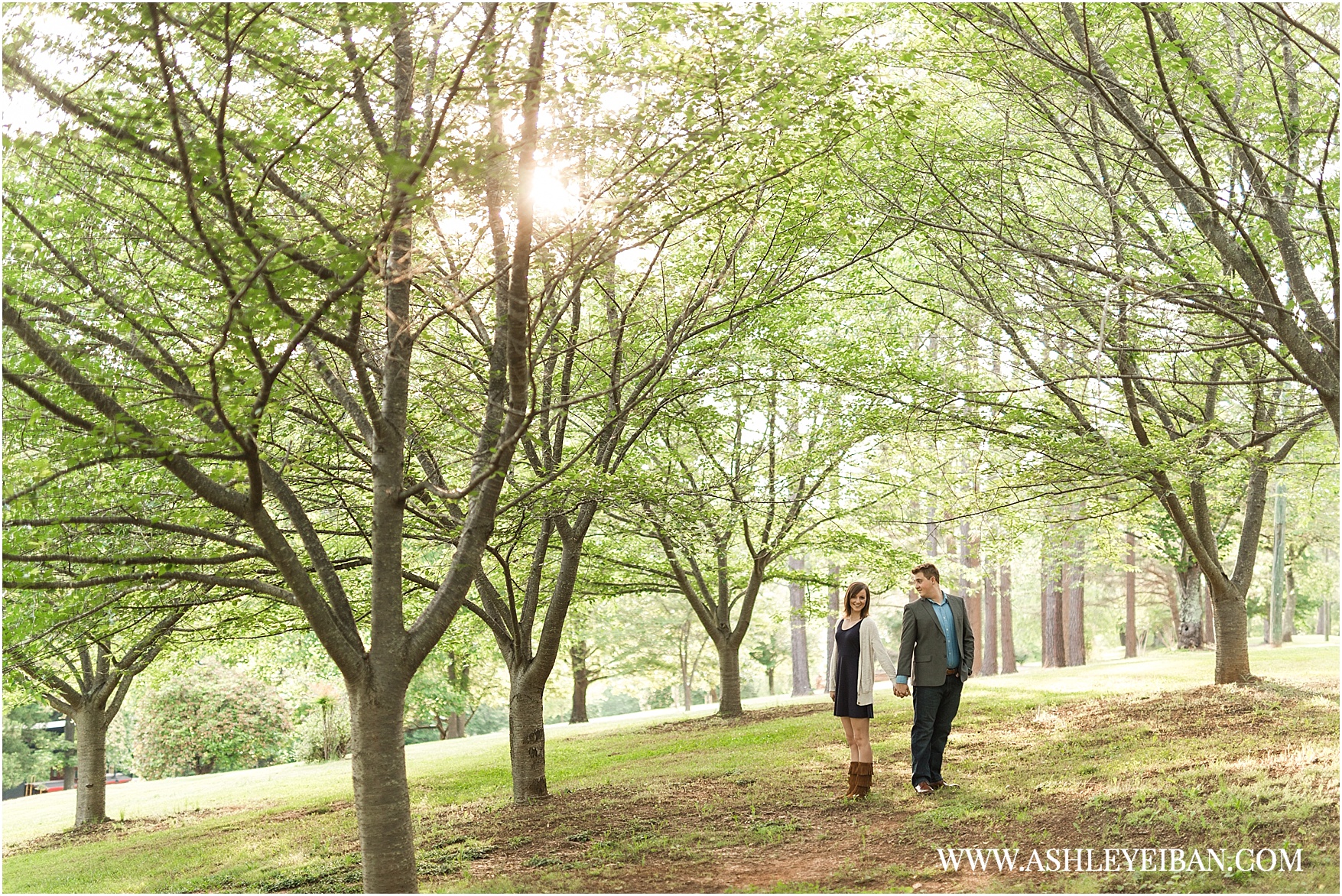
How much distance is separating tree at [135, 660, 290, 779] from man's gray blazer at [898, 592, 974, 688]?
73.3 ft

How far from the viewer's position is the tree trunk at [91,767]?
14.5 metres

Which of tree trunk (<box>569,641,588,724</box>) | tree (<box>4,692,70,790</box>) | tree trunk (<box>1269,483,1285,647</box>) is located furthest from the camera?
tree (<box>4,692,70,790</box>)

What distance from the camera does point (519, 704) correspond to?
10.1 m

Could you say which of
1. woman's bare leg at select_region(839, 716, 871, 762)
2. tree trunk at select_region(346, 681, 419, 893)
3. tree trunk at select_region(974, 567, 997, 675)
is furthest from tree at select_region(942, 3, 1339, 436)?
tree trunk at select_region(974, 567, 997, 675)

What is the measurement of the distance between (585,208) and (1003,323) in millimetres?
4498

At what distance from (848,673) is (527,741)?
13.4 ft

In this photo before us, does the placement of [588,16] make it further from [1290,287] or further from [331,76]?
[1290,287]

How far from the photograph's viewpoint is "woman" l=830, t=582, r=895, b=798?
794 cm

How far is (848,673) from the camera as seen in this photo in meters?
8.12

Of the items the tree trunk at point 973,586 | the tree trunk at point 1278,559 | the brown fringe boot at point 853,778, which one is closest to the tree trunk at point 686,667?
the tree trunk at point 973,586

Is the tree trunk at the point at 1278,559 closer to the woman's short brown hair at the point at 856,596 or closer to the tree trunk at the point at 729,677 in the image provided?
the tree trunk at the point at 729,677

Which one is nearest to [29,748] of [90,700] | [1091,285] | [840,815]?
[90,700]

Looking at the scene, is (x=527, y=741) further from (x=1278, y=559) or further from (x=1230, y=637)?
(x=1278, y=559)

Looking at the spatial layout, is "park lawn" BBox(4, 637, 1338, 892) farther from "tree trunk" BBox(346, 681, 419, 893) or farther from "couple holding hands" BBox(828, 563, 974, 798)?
"tree trunk" BBox(346, 681, 419, 893)
